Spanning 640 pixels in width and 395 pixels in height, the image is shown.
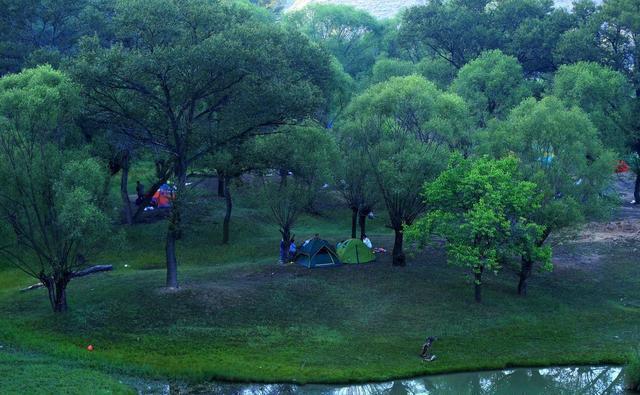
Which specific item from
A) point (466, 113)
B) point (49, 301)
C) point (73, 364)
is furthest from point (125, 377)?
point (466, 113)

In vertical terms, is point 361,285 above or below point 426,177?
below

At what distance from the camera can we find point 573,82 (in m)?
61.8

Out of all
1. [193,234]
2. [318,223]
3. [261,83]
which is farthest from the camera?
[318,223]

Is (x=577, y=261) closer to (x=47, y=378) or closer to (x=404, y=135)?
(x=404, y=135)

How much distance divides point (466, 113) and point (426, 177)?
42.0ft

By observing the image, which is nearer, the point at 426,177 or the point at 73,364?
the point at 73,364

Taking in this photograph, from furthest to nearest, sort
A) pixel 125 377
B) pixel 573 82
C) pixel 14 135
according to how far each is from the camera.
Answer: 1. pixel 573 82
2. pixel 14 135
3. pixel 125 377

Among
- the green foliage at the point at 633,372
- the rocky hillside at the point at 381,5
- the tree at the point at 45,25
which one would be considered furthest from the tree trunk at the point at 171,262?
the rocky hillside at the point at 381,5

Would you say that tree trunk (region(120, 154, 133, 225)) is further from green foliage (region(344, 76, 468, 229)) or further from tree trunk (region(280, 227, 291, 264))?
green foliage (region(344, 76, 468, 229))

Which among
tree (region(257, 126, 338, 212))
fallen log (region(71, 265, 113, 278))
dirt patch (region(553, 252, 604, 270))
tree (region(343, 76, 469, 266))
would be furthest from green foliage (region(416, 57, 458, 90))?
fallen log (region(71, 265, 113, 278))

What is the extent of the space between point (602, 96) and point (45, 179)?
4577 centimetres

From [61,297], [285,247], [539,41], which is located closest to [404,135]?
[285,247]

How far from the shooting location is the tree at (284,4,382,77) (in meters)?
87.1

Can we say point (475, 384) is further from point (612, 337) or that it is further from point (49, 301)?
point (49, 301)
